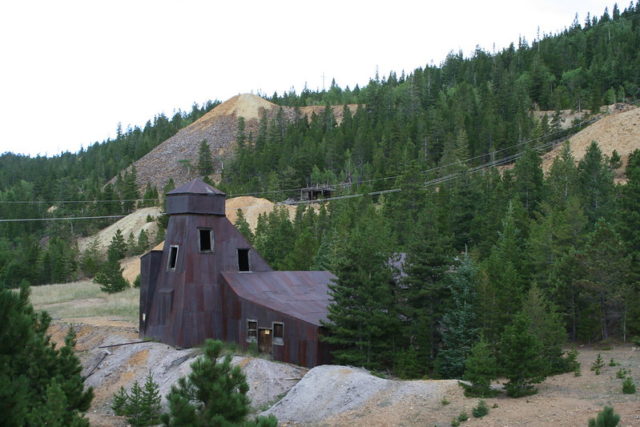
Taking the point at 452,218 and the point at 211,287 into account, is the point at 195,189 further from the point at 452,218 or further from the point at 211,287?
the point at 452,218

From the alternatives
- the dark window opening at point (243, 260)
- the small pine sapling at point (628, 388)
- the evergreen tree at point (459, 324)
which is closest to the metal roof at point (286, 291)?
the dark window opening at point (243, 260)

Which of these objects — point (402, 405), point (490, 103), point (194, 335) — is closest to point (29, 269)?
point (194, 335)

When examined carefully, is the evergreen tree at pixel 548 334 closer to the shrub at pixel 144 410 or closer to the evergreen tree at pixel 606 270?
the evergreen tree at pixel 606 270

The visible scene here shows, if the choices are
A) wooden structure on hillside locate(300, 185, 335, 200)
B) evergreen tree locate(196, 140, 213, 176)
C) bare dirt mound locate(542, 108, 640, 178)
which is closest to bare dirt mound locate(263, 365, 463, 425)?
wooden structure on hillside locate(300, 185, 335, 200)

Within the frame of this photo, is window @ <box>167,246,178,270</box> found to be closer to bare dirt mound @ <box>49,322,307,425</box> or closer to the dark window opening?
the dark window opening

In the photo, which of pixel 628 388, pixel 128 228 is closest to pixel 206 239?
pixel 628 388

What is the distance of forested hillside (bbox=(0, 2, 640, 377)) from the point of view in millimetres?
31062

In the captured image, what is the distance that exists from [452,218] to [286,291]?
24.3 meters

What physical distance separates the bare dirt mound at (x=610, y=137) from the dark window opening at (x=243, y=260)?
64912mm

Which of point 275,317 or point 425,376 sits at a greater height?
point 275,317

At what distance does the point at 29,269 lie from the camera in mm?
83688

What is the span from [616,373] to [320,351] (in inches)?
533

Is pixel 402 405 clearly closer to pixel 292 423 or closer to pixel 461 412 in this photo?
pixel 461 412

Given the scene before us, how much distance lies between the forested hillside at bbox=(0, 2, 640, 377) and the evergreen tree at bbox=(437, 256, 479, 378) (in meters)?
0.08
